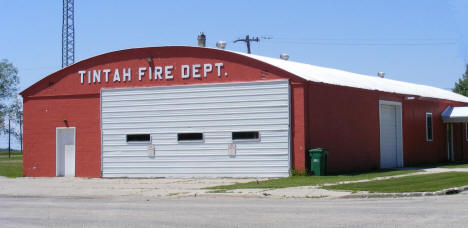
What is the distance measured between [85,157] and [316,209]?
17.3 meters

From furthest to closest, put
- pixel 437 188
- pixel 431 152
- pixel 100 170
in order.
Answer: pixel 431 152
pixel 100 170
pixel 437 188

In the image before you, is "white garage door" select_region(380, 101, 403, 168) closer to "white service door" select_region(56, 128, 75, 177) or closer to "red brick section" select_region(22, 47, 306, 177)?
"red brick section" select_region(22, 47, 306, 177)

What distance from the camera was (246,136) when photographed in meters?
26.3

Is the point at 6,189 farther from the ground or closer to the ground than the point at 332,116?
closer to the ground

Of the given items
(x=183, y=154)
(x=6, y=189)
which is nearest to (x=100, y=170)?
(x=183, y=154)

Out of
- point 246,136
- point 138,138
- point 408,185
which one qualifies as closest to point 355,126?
point 246,136

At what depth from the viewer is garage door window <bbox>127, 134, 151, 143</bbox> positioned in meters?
28.1

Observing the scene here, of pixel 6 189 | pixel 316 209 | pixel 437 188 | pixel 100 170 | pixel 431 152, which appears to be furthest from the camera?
pixel 431 152

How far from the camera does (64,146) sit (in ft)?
98.4

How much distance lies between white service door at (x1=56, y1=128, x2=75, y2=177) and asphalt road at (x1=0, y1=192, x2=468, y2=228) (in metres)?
12.2

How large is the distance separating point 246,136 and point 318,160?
123 inches

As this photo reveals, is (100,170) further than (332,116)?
Yes

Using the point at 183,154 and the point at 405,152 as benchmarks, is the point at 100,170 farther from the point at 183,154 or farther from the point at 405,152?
the point at 405,152

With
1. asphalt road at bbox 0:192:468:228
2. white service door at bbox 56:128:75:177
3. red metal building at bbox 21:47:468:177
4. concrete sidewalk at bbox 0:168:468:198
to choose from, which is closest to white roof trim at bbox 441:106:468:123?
red metal building at bbox 21:47:468:177
